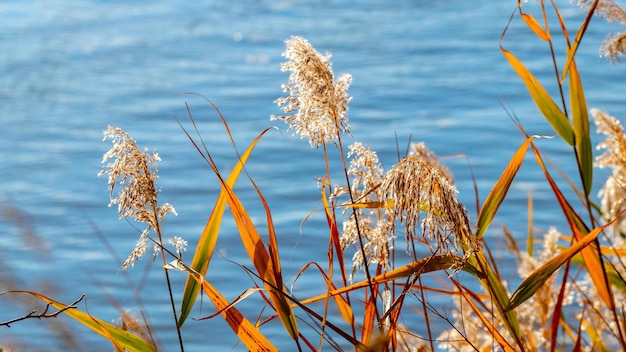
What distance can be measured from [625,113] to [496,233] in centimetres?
122

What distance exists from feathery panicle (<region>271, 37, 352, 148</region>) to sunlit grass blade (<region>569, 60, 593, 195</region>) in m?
0.34

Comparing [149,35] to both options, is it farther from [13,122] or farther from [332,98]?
[332,98]

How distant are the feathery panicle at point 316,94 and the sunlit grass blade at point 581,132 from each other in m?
0.34

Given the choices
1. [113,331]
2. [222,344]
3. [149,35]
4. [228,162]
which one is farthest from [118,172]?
[149,35]

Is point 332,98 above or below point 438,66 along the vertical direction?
below

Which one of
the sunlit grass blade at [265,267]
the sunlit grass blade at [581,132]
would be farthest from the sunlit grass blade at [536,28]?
the sunlit grass blade at [265,267]

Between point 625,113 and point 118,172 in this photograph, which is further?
point 625,113

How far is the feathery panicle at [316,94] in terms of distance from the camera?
126 centimetres

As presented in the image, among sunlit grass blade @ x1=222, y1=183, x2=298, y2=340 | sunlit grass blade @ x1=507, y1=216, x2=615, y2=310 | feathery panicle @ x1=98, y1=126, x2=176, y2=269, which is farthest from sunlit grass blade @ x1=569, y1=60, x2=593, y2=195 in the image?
feathery panicle @ x1=98, y1=126, x2=176, y2=269

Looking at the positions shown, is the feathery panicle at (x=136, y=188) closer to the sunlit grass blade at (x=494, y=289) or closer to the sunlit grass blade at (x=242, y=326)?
the sunlit grass blade at (x=242, y=326)

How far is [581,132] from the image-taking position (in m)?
1.43

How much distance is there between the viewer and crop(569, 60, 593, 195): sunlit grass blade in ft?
4.67

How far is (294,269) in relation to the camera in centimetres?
398

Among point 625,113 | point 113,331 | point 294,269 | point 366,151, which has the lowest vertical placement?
point 113,331
